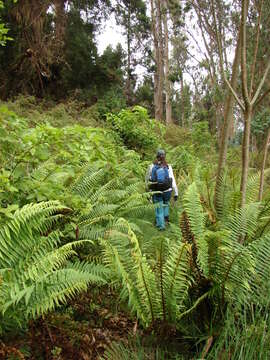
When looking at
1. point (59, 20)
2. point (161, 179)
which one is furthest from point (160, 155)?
point (59, 20)

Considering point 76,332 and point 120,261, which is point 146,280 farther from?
point 76,332

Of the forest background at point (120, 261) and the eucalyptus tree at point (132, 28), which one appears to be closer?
the forest background at point (120, 261)

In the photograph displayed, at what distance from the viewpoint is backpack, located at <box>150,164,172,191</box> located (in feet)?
19.1

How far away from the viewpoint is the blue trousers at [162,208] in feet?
19.1

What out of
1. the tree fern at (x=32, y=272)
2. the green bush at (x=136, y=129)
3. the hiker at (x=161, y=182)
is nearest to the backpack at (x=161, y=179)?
the hiker at (x=161, y=182)

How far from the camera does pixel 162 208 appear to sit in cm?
579

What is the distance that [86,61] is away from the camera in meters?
17.1

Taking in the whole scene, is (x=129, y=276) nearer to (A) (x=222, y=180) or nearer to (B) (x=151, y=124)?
(A) (x=222, y=180)

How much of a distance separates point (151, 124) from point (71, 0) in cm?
1059

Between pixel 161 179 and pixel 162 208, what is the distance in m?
0.52

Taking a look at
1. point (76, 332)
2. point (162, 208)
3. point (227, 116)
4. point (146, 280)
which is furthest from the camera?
point (162, 208)

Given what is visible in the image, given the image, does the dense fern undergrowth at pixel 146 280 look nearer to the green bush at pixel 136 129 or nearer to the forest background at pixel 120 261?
the forest background at pixel 120 261

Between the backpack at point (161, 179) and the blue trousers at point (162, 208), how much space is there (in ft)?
0.50

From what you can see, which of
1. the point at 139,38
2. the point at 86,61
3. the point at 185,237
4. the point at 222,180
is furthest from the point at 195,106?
the point at 185,237
